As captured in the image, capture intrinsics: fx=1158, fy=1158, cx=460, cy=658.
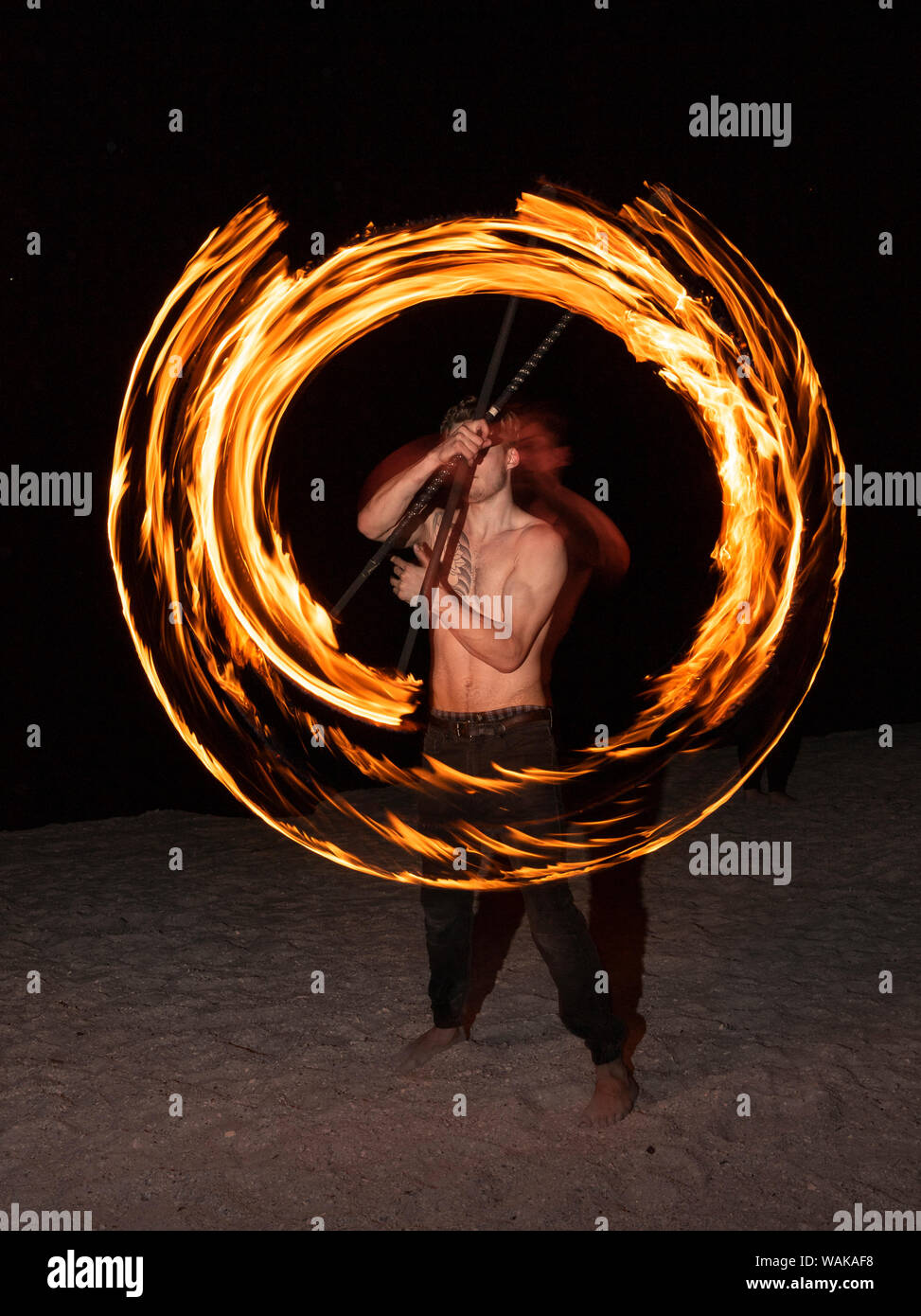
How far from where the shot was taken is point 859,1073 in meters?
3.77

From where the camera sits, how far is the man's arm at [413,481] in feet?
10.5

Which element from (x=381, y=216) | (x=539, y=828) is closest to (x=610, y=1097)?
(x=539, y=828)

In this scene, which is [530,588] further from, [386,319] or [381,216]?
[381,216]

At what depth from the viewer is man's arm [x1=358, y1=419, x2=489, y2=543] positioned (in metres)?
3.21

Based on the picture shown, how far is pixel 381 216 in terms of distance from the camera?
692cm

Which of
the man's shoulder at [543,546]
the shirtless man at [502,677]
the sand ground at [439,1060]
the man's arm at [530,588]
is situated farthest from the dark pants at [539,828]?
the man's shoulder at [543,546]

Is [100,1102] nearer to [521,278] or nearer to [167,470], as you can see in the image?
[167,470]

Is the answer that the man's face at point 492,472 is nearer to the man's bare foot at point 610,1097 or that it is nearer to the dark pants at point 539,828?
the dark pants at point 539,828

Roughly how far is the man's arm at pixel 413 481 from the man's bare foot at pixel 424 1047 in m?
1.68

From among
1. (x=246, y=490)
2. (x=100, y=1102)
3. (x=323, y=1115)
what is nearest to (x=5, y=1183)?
(x=100, y=1102)

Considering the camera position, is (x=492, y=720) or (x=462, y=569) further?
(x=462, y=569)

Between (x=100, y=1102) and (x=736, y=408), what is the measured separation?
336 cm

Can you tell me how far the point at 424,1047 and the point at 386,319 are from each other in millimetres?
2901

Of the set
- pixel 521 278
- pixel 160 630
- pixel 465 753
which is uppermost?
pixel 521 278
